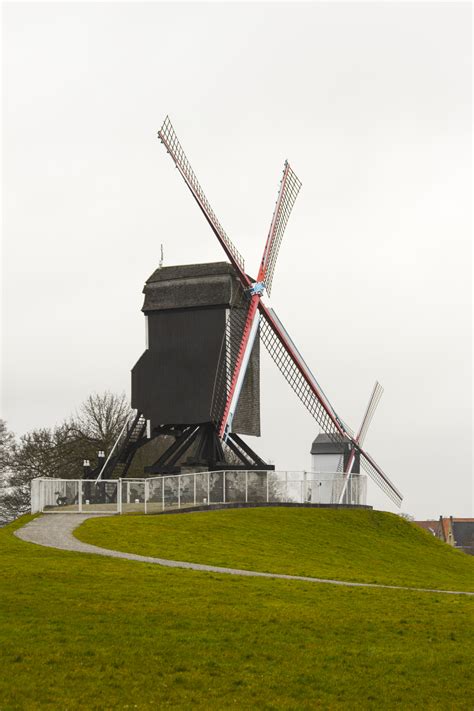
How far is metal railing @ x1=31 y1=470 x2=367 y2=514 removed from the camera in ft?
122

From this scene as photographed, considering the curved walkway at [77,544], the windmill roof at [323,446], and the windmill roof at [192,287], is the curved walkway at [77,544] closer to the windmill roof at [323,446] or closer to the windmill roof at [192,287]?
the windmill roof at [192,287]

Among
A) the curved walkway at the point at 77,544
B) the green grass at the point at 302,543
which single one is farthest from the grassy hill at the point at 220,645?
the green grass at the point at 302,543

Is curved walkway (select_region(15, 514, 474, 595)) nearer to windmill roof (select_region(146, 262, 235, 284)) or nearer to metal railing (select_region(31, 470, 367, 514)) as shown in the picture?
metal railing (select_region(31, 470, 367, 514))

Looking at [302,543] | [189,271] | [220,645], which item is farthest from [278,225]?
[220,645]

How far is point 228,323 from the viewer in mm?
43094

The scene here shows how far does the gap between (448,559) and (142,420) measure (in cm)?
1508

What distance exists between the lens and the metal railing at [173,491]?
122ft

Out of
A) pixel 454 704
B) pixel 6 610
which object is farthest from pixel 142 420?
pixel 454 704

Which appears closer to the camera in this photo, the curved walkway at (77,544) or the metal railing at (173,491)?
the curved walkway at (77,544)

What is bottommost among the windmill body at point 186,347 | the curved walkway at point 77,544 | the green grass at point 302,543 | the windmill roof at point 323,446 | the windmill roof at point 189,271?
the green grass at point 302,543

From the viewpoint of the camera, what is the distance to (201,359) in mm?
43125

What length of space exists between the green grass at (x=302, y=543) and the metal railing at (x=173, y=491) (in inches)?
56.9

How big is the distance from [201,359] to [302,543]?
11.6m

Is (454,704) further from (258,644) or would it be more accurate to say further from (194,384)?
(194,384)
